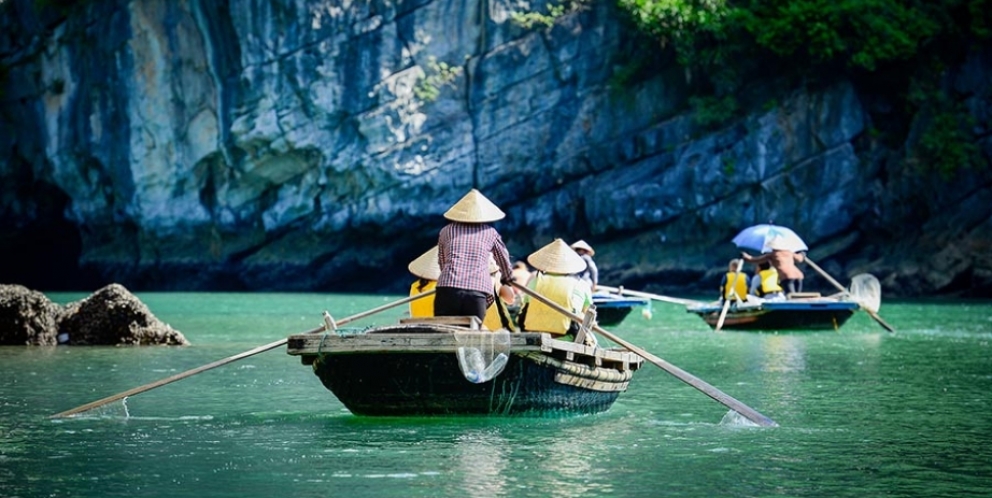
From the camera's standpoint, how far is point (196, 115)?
1773 inches

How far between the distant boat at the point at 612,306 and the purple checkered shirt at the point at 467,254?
12.5 meters

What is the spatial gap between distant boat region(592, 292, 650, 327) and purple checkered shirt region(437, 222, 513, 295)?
1251 centimetres

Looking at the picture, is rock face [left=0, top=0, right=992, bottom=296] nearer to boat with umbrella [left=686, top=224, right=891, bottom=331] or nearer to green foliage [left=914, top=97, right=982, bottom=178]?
green foliage [left=914, top=97, right=982, bottom=178]

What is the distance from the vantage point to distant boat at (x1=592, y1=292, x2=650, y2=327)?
24.2m

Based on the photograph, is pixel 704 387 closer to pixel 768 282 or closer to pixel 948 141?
pixel 768 282

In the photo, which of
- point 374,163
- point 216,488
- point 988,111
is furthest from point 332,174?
point 216,488

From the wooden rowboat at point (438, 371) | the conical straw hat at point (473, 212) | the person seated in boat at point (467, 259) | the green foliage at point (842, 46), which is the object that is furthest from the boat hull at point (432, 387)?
the green foliage at point (842, 46)

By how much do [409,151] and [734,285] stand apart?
20.3 metres

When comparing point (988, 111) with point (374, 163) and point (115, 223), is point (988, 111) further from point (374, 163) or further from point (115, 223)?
point (115, 223)

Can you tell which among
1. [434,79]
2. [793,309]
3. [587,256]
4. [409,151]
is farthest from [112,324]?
[434,79]

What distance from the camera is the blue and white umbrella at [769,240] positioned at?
24.3 meters

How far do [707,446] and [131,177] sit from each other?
1513 inches

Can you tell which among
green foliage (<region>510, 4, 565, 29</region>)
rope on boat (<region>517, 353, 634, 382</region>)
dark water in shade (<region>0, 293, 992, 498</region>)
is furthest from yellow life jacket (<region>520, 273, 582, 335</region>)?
green foliage (<region>510, 4, 565, 29</region>)

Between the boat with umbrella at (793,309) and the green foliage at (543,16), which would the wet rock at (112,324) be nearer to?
the boat with umbrella at (793,309)
